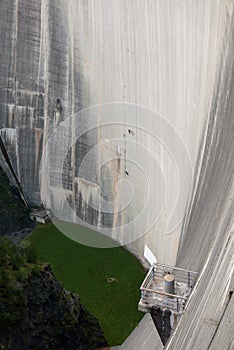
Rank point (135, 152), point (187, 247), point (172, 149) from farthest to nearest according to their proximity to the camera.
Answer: point (135, 152) < point (172, 149) < point (187, 247)

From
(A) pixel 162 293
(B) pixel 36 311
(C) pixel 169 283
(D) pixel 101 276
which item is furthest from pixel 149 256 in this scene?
(C) pixel 169 283

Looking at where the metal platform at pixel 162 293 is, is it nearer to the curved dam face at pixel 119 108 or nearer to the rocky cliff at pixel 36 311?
the curved dam face at pixel 119 108

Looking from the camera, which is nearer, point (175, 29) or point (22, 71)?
point (175, 29)

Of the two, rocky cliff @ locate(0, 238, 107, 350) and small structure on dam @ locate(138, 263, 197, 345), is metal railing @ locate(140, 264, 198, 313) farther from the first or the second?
rocky cliff @ locate(0, 238, 107, 350)

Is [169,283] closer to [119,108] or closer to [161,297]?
[161,297]

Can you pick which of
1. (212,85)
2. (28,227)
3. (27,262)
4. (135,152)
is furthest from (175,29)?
(28,227)

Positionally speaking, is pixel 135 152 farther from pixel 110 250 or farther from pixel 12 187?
pixel 12 187
